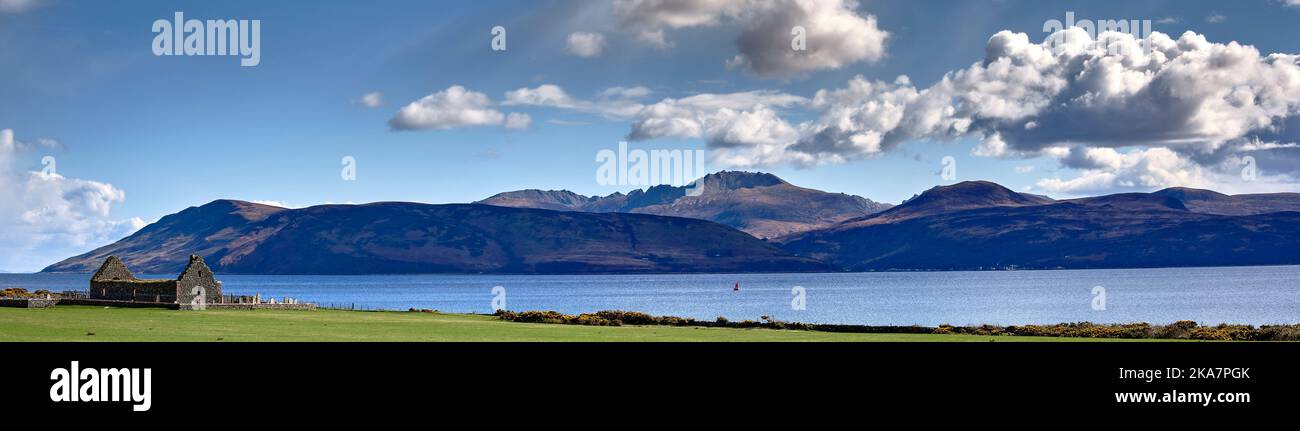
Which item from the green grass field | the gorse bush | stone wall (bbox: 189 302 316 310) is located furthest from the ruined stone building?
the gorse bush

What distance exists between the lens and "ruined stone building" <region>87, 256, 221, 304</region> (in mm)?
85938

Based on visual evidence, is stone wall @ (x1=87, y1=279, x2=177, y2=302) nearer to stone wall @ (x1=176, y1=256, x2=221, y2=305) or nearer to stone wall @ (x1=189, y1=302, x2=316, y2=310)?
stone wall @ (x1=176, y1=256, x2=221, y2=305)

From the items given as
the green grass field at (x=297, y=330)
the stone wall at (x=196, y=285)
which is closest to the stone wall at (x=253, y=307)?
the stone wall at (x=196, y=285)

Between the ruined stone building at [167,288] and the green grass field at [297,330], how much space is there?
940 cm

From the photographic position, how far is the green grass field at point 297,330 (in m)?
52.5

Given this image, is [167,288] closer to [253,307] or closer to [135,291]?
[135,291]

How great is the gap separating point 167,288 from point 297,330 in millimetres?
31820

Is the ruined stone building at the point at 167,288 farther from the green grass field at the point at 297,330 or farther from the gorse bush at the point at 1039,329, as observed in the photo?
the gorse bush at the point at 1039,329

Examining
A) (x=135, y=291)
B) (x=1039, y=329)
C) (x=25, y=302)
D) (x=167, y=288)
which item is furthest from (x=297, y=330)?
(x=1039, y=329)
